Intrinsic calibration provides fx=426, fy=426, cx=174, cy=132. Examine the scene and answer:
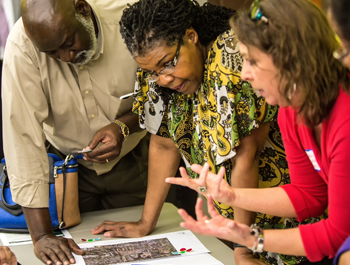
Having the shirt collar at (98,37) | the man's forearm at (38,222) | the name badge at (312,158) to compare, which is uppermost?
the shirt collar at (98,37)

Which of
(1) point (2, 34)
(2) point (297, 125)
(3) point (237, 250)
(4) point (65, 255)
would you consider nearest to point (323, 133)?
(2) point (297, 125)

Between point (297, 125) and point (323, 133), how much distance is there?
0.44ft

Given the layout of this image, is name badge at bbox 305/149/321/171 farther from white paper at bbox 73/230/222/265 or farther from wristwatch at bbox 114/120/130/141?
wristwatch at bbox 114/120/130/141

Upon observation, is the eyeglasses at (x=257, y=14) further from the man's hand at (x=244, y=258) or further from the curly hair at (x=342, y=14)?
the man's hand at (x=244, y=258)

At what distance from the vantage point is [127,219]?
1.92m

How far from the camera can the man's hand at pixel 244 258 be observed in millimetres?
1301

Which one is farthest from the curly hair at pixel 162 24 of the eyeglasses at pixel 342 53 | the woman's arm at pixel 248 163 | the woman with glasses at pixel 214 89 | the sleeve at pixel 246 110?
the eyeglasses at pixel 342 53

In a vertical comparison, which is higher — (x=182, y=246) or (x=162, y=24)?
(x=162, y=24)

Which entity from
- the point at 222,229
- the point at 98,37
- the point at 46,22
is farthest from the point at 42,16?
the point at 222,229

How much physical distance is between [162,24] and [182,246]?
800mm

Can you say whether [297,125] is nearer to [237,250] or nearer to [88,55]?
[237,250]

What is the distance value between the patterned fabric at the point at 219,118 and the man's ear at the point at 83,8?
34 centimetres

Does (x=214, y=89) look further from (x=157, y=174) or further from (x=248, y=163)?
(x=157, y=174)

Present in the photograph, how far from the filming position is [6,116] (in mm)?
1673
